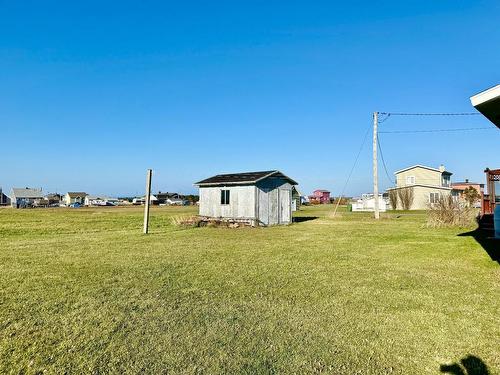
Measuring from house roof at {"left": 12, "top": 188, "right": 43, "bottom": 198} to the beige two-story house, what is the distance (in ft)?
393

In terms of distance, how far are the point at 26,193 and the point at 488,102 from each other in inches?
5627

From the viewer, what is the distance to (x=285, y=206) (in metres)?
27.3

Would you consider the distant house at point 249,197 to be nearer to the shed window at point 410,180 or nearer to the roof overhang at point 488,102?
the roof overhang at point 488,102

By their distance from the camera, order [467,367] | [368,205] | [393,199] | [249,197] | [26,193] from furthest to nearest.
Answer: [26,193]
[368,205]
[393,199]
[249,197]
[467,367]

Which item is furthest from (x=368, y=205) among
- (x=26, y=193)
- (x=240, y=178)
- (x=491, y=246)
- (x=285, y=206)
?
(x=26, y=193)

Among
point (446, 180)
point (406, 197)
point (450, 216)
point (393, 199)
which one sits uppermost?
point (446, 180)

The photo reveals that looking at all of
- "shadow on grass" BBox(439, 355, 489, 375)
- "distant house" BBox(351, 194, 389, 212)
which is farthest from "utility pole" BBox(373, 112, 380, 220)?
"shadow on grass" BBox(439, 355, 489, 375)

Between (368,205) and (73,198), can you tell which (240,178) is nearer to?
(368,205)

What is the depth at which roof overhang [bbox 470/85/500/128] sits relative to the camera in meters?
7.30

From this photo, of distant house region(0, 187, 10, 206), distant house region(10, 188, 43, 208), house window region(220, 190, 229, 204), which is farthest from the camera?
distant house region(0, 187, 10, 206)

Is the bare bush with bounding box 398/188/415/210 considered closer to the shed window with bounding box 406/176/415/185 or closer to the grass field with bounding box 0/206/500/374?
the shed window with bounding box 406/176/415/185

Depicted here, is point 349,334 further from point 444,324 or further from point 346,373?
point 444,324

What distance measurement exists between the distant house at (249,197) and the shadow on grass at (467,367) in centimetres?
2043

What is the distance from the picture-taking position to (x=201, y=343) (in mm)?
4602
